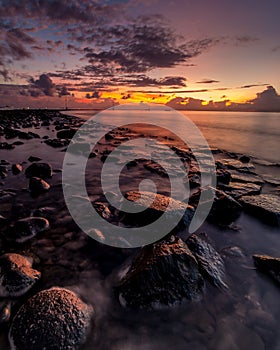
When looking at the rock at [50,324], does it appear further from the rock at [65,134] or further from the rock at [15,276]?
the rock at [65,134]

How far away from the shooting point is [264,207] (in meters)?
5.21

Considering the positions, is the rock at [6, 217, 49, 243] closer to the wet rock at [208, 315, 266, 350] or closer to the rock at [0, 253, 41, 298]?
the rock at [0, 253, 41, 298]

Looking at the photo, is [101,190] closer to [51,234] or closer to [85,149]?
[51,234]

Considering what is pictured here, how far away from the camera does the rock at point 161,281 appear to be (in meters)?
2.67

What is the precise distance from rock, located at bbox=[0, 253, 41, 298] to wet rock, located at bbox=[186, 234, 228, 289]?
2.42 meters

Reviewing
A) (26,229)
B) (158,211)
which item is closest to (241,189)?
(158,211)

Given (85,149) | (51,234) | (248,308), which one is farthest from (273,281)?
(85,149)

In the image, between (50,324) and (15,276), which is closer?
(50,324)

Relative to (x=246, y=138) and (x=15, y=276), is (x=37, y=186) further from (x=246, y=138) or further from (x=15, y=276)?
(x=246, y=138)

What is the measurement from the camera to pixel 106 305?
2699 millimetres

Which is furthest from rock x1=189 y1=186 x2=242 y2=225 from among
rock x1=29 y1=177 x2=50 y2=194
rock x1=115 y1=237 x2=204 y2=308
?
rock x1=29 y1=177 x2=50 y2=194

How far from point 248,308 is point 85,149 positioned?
1126 cm

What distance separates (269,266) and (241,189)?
3.88m

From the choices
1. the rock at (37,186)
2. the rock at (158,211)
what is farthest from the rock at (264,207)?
the rock at (37,186)
